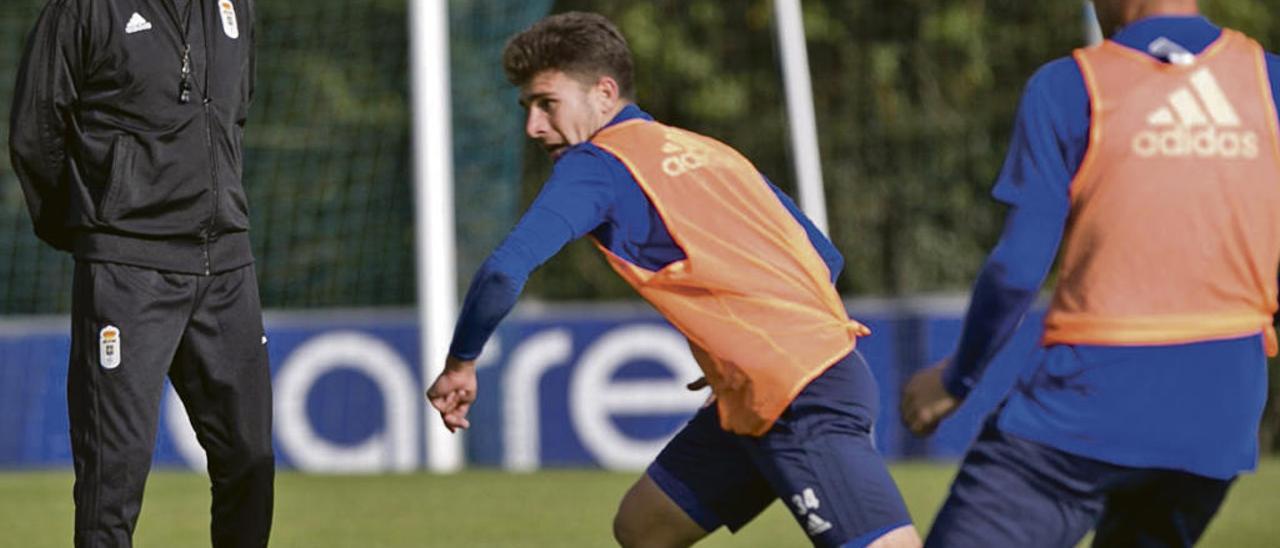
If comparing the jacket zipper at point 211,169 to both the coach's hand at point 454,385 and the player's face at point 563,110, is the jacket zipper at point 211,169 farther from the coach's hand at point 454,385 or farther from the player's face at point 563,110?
the coach's hand at point 454,385

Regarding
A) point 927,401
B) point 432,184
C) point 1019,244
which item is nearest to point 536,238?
point 927,401

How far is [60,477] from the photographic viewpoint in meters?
13.3

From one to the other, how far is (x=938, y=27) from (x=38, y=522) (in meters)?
14.5

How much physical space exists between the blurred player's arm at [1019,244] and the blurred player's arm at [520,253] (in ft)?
3.59

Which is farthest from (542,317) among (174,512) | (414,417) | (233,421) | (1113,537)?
(1113,537)

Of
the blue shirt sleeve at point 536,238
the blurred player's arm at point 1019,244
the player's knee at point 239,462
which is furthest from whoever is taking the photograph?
the player's knee at point 239,462

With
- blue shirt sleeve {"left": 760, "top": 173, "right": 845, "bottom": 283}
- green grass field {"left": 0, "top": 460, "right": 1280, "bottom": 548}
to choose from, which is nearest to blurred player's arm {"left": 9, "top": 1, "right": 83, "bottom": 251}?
blue shirt sleeve {"left": 760, "top": 173, "right": 845, "bottom": 283}

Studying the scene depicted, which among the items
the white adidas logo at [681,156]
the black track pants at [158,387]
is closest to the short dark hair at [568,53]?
the white adidas logo at [681,156]

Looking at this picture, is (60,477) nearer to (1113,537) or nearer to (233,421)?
(233,421)

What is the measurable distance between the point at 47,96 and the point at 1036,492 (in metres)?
3.04

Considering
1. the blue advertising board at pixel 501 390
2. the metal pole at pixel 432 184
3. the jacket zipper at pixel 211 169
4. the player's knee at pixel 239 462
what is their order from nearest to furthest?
1. the jacket zipper at pixel 211 169
2. the player's knee at pixel 239 462
3. the metal pole at pixel 432 184
4. the blue advertising board at pixel 501 390

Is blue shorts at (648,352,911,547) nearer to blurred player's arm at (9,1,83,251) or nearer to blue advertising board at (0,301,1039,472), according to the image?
blurred player's arm at (9,1,83,251)

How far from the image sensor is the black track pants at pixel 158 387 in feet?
18.7

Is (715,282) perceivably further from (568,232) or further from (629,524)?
(629,524)
